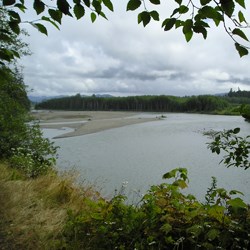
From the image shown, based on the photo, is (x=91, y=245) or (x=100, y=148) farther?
(x=100, y=148)

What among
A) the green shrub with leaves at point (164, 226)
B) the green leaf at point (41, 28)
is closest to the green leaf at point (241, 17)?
the green leaf at point (41, 28)

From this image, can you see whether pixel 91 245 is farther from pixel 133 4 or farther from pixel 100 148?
pixel 100 148

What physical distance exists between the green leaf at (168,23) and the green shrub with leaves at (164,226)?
5.13 ft

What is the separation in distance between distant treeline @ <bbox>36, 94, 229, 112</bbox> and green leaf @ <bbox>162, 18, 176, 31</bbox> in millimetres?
117581

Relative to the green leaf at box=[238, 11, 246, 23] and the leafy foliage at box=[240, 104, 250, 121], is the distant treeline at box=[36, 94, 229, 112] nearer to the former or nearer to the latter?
the leafy foliage at box=[240, 104, 250, 121]

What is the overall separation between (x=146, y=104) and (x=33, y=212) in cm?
13458

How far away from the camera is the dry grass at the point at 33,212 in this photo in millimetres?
3625

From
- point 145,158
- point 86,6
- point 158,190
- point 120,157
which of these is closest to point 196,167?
point 145,158

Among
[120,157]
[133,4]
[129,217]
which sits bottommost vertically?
[120,157]

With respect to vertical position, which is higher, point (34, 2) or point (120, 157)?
point (34, 2)

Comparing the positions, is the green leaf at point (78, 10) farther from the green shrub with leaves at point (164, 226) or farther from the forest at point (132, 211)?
the green shrub with leaves at point (164, 226)

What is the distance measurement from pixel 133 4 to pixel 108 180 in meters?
13.0

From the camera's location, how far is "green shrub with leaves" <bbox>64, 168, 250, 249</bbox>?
2.71 m

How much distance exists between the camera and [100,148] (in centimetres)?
2514
